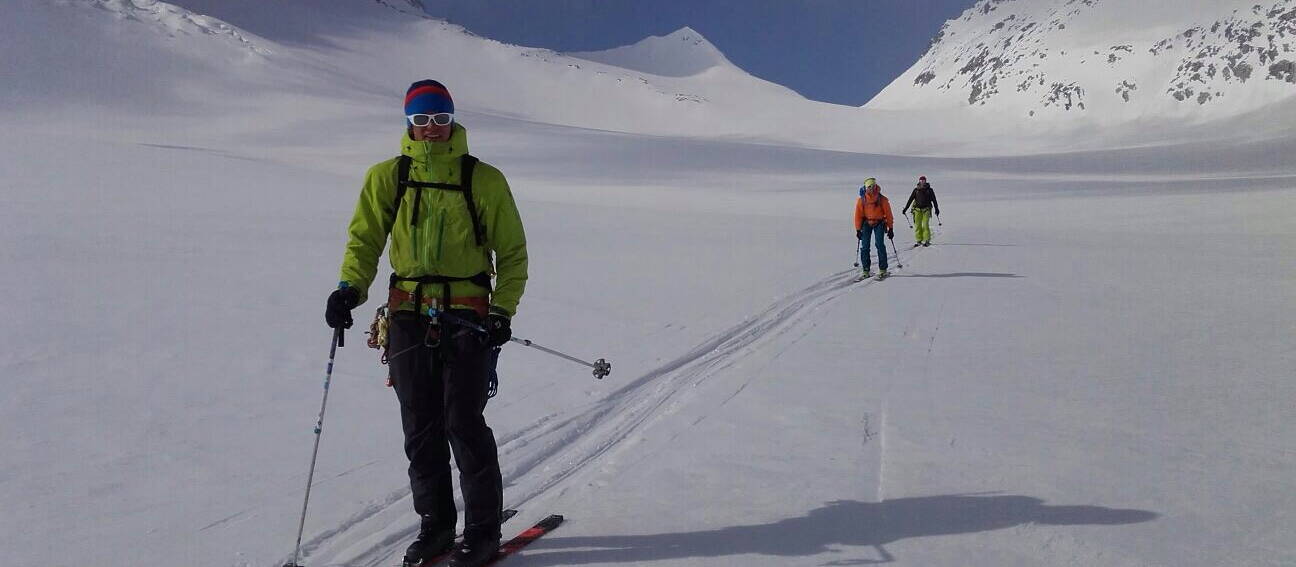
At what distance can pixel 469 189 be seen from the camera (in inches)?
138

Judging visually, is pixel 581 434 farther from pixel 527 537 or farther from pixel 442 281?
pixel 442 281

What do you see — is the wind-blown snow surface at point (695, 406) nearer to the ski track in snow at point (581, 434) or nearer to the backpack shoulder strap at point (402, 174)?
the ski track in snow at point (581, 434)

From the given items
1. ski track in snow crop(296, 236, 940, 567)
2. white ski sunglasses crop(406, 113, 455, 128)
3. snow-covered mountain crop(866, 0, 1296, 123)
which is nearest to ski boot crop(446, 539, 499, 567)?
ski track in snow crop(296, 236, 940, 567)

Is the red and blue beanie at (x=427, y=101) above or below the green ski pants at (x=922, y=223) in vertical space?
above

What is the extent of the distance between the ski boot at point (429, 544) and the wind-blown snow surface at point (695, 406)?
0.23 meters

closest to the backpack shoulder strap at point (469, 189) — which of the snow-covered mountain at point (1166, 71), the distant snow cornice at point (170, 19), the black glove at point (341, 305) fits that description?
the black glove at point (341, 305)

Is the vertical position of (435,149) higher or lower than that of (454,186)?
higher

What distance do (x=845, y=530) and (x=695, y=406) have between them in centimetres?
231

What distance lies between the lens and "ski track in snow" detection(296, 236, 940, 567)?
4020 mm

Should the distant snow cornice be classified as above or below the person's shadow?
above

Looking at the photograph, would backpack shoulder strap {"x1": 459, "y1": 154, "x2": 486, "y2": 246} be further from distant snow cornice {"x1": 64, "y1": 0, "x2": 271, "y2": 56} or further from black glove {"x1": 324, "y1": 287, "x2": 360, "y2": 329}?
distant snow cornice {"x1": 64, "y1": 0, "x2": 271, "y2": 56}

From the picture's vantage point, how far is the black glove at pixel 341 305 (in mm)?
3496

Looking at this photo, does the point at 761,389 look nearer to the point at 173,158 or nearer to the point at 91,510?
the point at 91,510

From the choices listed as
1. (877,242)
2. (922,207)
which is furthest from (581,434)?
(922,207)
